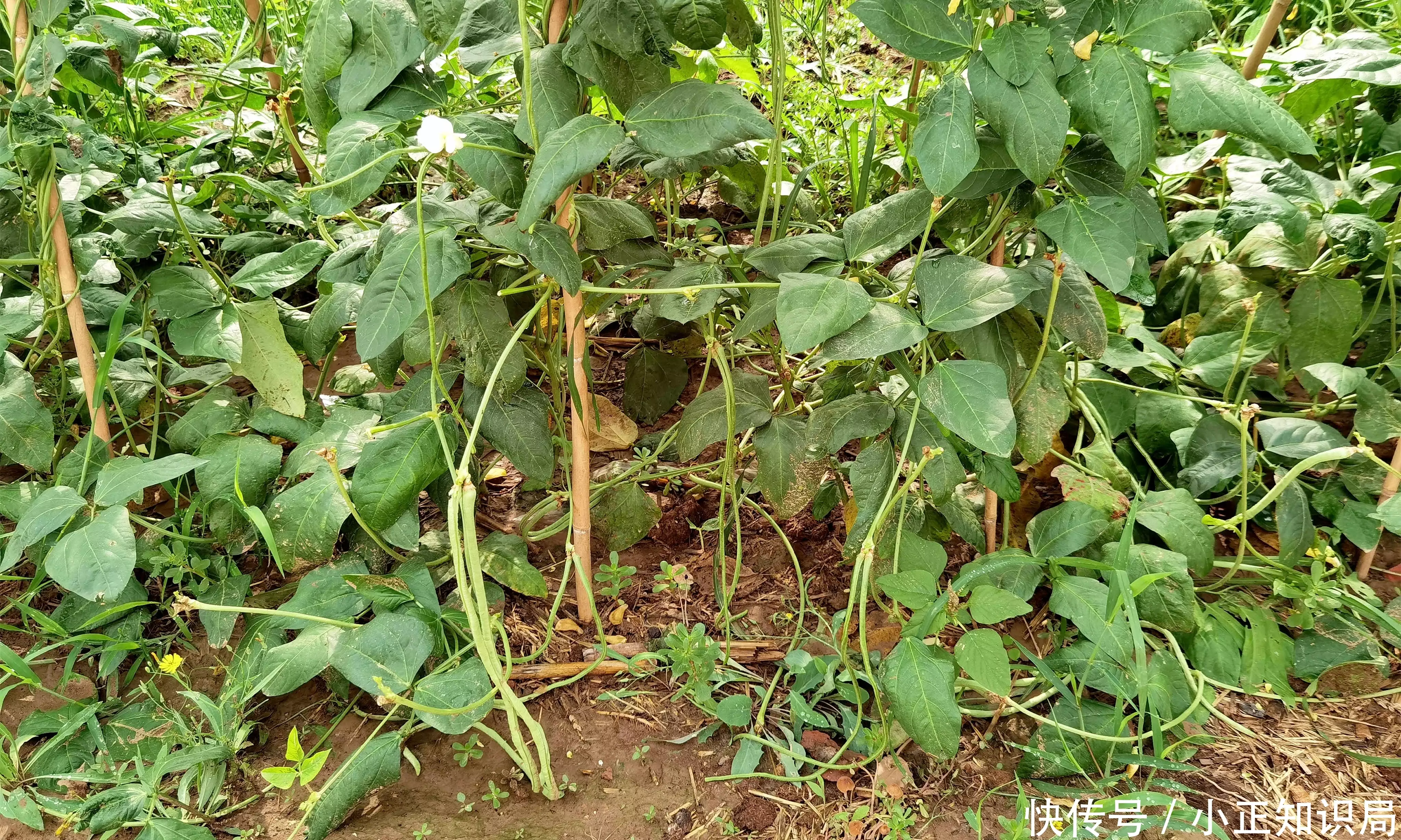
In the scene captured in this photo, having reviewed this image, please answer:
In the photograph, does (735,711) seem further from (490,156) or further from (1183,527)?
(490,156)

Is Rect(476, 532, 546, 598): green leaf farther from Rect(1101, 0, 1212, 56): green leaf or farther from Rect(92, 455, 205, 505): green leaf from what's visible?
Rect(1101, 0, 1212, 56): green leaf

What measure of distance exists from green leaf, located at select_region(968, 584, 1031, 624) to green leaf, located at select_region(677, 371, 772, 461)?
1.40 ft

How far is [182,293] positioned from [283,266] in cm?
17

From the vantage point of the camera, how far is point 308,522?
135cm

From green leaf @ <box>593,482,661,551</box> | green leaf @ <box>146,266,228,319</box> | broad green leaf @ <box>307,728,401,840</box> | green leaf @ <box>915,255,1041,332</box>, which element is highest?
green leaf @ <box>915,255,1041,332</box>

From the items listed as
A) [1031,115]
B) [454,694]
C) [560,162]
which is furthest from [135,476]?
[1031,115]

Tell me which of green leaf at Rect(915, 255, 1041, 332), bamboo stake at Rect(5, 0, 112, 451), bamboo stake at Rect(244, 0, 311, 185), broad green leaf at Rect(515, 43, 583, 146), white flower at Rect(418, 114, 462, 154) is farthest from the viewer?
bamboo stake at Rect(244, 0, 311, 185)

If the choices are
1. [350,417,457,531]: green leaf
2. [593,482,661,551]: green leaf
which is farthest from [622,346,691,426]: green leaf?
[350,417,457,531]: green leaf

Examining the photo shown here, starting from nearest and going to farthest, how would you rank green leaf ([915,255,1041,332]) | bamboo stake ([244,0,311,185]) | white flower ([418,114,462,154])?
white flower ([418,114,462,154]), green leaf ([915,255,1041,332]), bamboo stake ([244,0,311,185])

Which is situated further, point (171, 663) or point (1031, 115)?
point (171, 663)

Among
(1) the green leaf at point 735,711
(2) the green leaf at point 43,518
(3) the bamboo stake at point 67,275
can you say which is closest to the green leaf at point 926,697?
(1) the green leaf at point 735,711

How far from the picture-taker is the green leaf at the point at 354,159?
3.80ft

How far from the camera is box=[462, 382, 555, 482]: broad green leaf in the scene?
4.62 ft

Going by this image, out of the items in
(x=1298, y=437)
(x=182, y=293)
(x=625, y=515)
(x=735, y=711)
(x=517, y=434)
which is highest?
(x=182, y=293)
